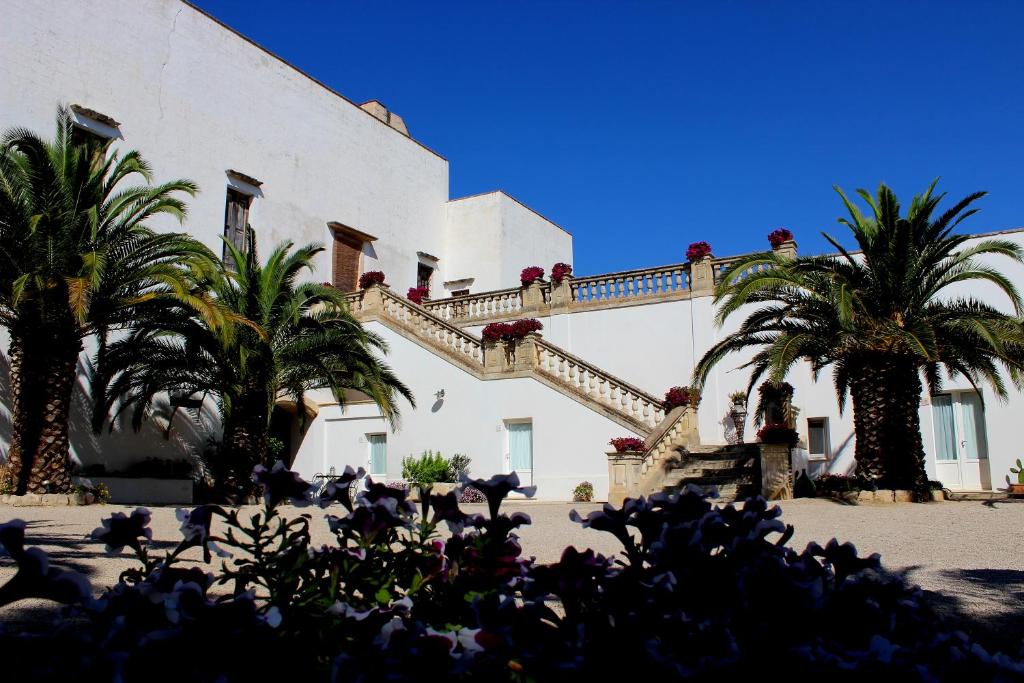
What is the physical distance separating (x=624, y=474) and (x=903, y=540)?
24.8 ft

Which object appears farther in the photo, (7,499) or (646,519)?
(7,499)

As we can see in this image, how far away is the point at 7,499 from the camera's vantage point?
44.6 feet

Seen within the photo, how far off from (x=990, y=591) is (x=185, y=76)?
2253 cm

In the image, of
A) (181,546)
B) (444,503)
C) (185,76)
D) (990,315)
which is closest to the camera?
(181,546)

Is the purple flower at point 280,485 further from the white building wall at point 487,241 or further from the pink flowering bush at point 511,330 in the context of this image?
the white building wall at point 487,241

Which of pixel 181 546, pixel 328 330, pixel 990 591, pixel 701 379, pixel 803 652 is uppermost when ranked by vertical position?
pixel 328 330

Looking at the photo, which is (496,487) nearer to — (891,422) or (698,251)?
(891,422)

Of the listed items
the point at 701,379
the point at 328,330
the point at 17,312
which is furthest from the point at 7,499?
the point at 701,379

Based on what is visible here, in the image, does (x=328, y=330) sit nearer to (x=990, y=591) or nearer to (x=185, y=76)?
(x=185, y=76)

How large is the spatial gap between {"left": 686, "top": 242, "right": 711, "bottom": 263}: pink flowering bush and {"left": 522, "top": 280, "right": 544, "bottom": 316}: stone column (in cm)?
462

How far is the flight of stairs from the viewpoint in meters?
17.2

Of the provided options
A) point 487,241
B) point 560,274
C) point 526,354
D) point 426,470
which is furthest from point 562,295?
point 487,241

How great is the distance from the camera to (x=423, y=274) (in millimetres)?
31516

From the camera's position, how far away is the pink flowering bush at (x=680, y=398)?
63.5 feet
